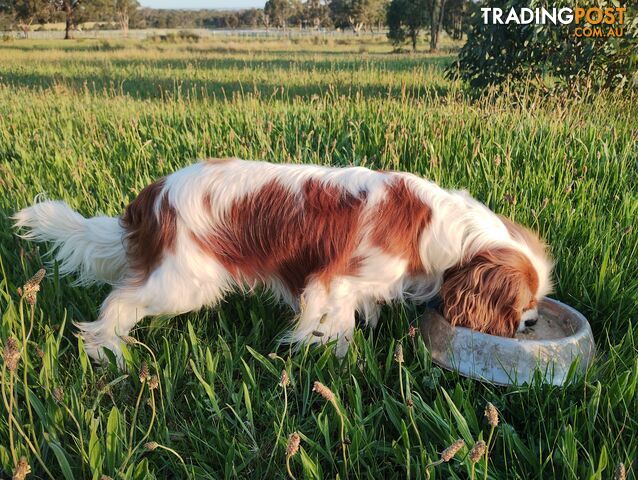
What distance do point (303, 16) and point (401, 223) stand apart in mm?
83308

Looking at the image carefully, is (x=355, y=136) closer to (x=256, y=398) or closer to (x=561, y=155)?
(x=561, y=155)

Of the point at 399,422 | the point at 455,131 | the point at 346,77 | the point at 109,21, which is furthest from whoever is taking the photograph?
the point at 109,21

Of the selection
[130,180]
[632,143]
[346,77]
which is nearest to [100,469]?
[130,180]

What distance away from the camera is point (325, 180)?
2.24 meters

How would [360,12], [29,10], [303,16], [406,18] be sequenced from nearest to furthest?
[406,18]
[29,10]
[360,12]
[303,16]

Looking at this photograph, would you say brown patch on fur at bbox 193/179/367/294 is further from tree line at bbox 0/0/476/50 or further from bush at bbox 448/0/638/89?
tree line at bbox 0/0/476/50

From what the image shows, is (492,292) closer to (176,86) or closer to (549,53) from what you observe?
(549,53)

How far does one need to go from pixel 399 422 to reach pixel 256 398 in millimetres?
532

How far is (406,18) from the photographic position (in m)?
30.0

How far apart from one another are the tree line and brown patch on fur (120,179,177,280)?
726 centimetres

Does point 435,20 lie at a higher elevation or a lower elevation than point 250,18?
lower

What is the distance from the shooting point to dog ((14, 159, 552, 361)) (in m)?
2.15

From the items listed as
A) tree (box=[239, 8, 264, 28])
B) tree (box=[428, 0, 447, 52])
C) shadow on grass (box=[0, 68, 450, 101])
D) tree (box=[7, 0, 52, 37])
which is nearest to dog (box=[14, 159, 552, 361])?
shadow on grass (box=[0, 68, 450, 101])
